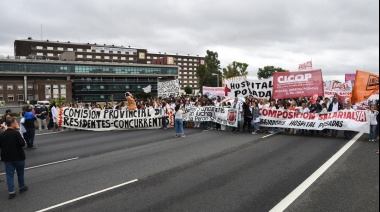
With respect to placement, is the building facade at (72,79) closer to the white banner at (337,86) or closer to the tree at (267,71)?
the tree at (267,71)

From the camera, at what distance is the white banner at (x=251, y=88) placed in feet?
54.7

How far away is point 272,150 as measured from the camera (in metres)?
10.7

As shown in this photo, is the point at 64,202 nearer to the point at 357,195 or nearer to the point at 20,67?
the point at 357,195

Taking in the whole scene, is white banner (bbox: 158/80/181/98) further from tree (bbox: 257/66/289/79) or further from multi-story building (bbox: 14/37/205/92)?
tree (bbox: 257/66/289/79)

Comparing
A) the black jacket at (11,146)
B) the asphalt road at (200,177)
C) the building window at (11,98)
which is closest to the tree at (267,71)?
the building window at (11,98)

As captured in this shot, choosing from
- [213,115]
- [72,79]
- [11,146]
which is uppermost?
[72,79]

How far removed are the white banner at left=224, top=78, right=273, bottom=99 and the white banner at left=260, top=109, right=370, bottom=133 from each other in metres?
1.35

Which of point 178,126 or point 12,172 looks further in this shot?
point 178,126

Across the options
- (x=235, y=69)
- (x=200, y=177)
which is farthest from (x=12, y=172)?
(x=235, y=69)

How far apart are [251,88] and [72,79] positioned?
9980 cm

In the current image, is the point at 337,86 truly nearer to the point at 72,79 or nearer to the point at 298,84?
the point at 298,84

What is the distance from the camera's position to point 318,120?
14.3 meters

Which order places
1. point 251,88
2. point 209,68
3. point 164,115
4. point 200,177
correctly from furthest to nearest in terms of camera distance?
point 209,68
point 164,115
point 251,88
point 200,177

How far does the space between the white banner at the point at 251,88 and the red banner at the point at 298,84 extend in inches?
31.7
